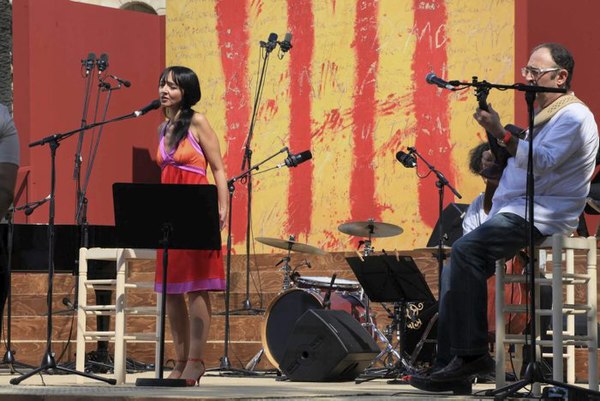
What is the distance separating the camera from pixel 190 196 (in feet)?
19.5

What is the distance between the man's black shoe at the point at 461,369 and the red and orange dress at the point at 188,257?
1.31 metres

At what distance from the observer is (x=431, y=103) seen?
10805 millimetres

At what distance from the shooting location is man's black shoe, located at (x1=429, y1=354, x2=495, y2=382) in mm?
5434

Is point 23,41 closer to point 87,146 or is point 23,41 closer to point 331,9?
point 87,146

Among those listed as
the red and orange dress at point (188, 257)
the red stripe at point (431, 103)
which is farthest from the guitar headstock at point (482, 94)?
the red stripe at point (431, 103)

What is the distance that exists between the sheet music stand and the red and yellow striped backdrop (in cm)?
297

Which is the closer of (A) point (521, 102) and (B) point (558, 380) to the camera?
(B) point (558, 380)

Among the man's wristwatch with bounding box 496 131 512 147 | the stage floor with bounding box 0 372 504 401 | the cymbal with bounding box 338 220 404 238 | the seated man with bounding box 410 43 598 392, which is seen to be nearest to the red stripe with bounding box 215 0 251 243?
the cymbal with bounding box 338 220 404 238

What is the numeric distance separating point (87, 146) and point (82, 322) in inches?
211

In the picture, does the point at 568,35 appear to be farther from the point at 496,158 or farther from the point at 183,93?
the point at 496,158

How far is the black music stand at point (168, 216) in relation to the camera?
5941 mm

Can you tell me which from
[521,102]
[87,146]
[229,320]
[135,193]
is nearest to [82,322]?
[135,193]

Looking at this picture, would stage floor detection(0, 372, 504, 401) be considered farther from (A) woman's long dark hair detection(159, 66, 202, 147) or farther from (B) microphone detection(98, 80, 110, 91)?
(B) microphone detection(98, 80, 110, 91)

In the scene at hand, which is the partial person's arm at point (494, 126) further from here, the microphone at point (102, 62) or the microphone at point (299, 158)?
the microphone at point (102, 62)
